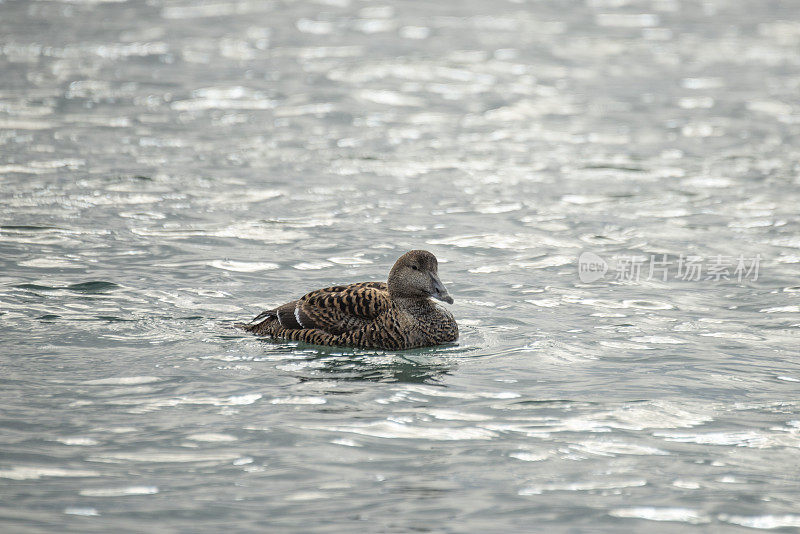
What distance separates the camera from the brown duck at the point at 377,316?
33.7ft

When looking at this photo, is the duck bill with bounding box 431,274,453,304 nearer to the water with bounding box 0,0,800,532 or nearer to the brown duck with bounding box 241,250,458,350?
the brown duck with bounding box 241,250,458,350

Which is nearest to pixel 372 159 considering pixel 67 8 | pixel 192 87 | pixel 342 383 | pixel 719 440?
pixel 192 87

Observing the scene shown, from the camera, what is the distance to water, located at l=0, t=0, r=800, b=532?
7551 millimetres

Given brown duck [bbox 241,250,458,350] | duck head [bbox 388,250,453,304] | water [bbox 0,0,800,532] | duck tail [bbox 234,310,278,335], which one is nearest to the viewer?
water [bbox 0,0,800,532]

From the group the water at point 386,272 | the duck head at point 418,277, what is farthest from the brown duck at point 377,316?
the water at point 386,272

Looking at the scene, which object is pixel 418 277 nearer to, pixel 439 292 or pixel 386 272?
pixel 439 292

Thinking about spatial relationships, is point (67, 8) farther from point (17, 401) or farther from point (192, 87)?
point (17, 401)

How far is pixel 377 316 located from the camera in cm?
1033

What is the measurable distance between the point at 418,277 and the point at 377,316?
1.79 feet

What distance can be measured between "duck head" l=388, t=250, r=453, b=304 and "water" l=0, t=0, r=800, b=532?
572mm

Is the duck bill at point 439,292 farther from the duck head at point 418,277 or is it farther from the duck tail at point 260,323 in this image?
the duck tail at point 260,323

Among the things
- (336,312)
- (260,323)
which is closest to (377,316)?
(336,312)

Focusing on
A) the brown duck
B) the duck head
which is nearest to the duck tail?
the brown duck

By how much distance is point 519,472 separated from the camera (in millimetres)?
7781
